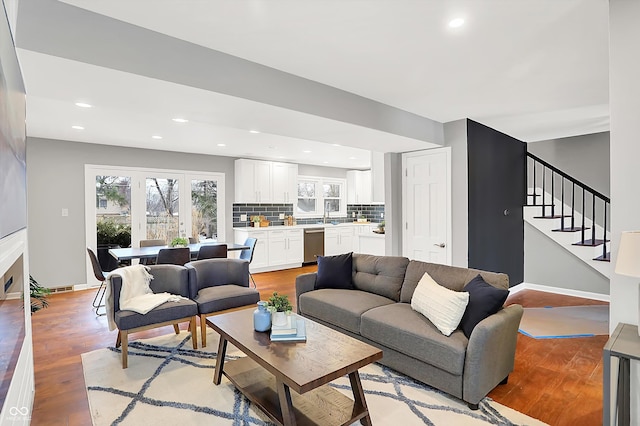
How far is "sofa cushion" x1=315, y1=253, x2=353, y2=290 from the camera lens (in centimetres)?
382

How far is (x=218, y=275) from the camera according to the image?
157 inches

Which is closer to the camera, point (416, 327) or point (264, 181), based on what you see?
point (416, 327)

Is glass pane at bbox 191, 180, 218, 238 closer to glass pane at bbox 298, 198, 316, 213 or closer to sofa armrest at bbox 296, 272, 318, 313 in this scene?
glass pane at bbox 298, 198, 316, 213

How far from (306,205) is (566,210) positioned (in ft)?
17.8

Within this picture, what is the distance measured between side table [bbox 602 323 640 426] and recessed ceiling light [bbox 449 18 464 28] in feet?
6.37

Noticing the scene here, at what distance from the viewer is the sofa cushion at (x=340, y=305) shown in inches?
121

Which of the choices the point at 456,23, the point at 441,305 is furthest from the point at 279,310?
the point at 456,23

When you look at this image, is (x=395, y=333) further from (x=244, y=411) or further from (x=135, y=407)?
(x=135, y=407)

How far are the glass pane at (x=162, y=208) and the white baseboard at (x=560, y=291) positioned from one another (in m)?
5.97

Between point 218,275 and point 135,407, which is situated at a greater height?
point 218,275

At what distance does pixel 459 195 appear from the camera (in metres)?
4.44

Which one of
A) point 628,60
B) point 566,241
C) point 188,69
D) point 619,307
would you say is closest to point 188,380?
point 188,69

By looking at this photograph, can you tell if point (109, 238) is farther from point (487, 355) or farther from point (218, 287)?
point (487, 355)

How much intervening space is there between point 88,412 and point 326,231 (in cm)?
632
